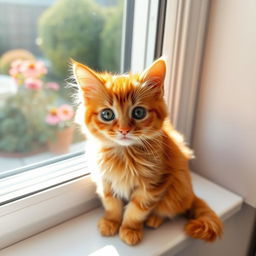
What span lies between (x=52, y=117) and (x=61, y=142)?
0.14 metres

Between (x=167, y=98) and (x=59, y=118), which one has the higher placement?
(x=167, y=98)

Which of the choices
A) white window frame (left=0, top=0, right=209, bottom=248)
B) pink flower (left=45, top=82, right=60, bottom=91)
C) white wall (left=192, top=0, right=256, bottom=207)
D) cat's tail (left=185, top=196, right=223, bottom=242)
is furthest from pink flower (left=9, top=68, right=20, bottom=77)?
cat's tail (left=185, top=196, right=223, bottom=242)

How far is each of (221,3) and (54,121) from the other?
2.39ft

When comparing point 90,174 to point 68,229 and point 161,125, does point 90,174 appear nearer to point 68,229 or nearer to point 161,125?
point 68,229

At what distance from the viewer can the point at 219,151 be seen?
3.27ft

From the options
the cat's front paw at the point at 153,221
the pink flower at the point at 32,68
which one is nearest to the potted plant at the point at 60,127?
the pink flower at the point at 32,68

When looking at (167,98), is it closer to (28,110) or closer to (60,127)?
(60,127)

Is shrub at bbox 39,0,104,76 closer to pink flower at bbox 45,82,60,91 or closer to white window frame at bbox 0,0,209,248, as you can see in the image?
pink flower at bbox 45,82,60,91

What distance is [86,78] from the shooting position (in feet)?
2.26

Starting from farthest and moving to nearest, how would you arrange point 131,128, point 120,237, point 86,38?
point 86,38 → point 120,237 → point 131,128

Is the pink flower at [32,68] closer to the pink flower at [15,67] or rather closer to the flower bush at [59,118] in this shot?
the pink flower at [15,67]

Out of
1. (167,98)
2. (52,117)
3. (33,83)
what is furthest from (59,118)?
(167,98)

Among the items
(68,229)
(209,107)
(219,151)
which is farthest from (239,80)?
(68,229)

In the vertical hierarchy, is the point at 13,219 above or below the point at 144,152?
below
